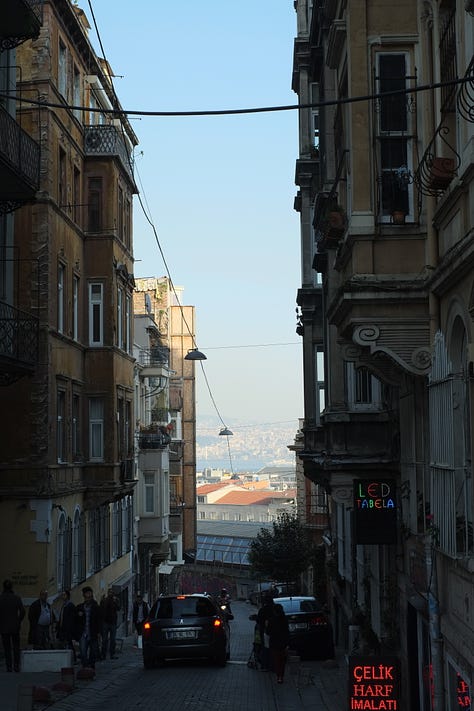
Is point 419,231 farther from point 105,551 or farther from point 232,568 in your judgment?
point 232,568

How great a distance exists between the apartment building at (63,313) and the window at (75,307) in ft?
0.20

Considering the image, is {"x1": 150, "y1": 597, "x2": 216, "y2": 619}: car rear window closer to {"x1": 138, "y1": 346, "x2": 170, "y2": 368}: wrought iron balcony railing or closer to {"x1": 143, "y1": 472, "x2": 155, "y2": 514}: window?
{"x1": 143, "y1": 472, "x2": 155, "y2": 514}: window

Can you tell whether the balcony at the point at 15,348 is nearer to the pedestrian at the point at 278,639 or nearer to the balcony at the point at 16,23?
the balcony at the point at 16,23

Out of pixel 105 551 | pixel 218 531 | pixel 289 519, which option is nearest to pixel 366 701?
pixel 105 551

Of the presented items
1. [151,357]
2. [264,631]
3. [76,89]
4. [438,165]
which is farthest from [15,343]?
Answer: [151,357]

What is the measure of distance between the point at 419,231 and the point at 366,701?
510 cm

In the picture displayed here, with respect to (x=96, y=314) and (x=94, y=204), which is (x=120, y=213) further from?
(x=96, y=314)

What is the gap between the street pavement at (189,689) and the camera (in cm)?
1717

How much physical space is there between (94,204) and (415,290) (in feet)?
73.4

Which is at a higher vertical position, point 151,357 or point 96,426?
point 151,357

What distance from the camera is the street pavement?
1717 cm

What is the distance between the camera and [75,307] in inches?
1270

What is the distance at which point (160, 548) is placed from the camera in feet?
174

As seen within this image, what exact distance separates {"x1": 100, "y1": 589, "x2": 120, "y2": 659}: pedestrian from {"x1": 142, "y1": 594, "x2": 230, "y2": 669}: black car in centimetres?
281
